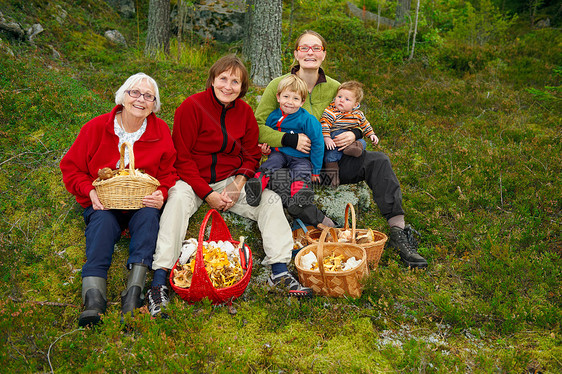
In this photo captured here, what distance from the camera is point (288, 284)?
Answer: 391 cm

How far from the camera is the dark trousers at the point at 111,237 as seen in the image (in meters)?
3.51

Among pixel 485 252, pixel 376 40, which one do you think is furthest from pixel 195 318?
pixel 376 40

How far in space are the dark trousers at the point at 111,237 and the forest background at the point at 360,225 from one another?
1.27 ft

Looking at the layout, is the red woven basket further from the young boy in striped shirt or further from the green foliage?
the green foliage

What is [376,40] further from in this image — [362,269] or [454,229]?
[362,269]

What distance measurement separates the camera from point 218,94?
427 centimetres

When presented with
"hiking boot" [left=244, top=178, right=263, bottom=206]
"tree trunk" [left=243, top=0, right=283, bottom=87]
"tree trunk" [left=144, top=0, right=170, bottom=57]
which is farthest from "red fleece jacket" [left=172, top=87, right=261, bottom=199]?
"tree trunk" [left=144, top=0, right=170, bottom=57]

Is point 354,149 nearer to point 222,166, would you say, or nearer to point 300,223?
point 300,223

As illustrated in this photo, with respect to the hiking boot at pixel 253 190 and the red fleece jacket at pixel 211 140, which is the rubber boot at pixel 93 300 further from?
the hiking boot at pixel 253 190

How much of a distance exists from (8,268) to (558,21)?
56.1ft

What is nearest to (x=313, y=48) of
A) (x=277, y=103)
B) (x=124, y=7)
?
(x=277, y=103)

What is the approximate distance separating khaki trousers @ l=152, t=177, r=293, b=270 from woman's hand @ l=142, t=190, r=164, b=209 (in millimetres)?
87

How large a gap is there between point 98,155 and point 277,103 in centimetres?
220

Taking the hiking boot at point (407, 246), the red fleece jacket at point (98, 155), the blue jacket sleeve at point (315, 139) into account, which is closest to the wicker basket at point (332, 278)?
the hiking boot at point (407, 246)
